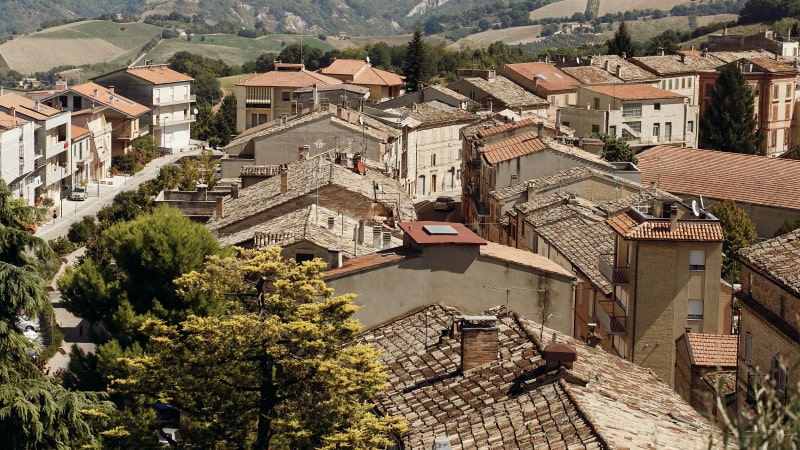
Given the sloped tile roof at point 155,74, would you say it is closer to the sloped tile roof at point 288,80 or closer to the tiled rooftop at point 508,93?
the sloped tile roof at point 288,80

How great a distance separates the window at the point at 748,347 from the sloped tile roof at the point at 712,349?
128 inches

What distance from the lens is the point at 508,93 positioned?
94.2 metres

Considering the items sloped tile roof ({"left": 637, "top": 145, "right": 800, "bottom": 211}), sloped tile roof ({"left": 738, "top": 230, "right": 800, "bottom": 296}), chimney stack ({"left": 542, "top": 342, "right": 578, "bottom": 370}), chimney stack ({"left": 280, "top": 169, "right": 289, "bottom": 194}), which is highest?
sloped tile roof ({"left": 738, "top": 230, "right": 800, "bottom": 296})

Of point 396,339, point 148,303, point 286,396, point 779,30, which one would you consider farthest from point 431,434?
point 779,30

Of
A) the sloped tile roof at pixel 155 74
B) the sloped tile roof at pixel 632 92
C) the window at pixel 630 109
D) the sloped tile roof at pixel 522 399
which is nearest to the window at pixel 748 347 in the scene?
the sloped tile roof at pixel 522 399

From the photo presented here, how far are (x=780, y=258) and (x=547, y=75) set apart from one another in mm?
72876

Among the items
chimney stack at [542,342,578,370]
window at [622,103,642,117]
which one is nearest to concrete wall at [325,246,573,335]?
chimney stack at [542,342,578,370]

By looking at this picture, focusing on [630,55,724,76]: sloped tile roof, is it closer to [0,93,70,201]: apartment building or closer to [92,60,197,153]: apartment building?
[92,60,197,153]: apartment building

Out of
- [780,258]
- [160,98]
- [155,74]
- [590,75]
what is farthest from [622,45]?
[780,258]

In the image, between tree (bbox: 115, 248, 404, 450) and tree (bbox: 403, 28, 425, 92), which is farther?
tree (bbox: 403, 28, 425, 92)

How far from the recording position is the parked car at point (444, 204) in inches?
2889

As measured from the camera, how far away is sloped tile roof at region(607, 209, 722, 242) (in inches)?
1389

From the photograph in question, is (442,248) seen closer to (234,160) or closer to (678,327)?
(678,327)

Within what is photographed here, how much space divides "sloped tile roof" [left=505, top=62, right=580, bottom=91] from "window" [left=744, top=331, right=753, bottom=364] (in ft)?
221
